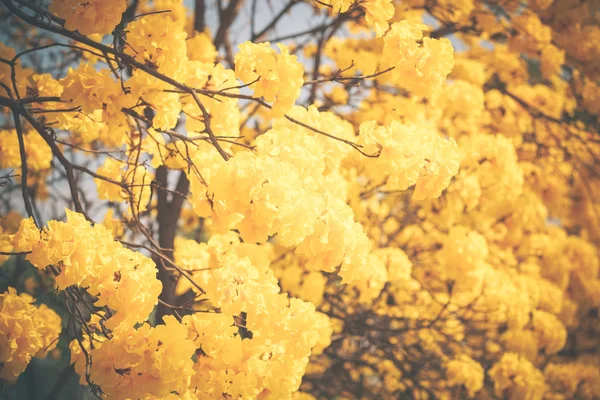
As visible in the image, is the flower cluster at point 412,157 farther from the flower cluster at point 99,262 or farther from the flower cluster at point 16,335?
the flower cluster at point 16,335

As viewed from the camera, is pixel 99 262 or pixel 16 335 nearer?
pixel 99 262

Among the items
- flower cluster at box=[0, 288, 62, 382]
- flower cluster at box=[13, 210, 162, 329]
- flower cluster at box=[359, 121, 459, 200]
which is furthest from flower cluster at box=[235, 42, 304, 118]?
flower cluster at box=[0, 288, 62, 382]

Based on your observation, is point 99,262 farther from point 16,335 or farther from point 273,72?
point 273,72

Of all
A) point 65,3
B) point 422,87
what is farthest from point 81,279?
point 422,87

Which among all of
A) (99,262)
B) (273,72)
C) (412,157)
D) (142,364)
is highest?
(273,72)

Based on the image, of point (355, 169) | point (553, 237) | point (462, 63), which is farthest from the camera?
point (553, 237)

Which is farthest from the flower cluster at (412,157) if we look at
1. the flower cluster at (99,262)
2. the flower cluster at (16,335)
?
the flower cluster at (16,335)

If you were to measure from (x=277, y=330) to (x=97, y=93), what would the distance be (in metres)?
1.19

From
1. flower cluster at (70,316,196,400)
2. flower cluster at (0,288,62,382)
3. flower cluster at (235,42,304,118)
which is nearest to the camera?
flower cluster at (70,316,196,400)

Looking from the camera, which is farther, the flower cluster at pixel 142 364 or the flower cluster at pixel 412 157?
the flower cluster at pixel 412 157

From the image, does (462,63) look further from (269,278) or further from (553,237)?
(269,278)

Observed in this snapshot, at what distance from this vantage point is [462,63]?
192 inches

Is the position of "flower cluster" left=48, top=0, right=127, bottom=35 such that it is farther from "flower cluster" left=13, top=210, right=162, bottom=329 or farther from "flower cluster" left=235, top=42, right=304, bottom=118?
"flower cluster" left=13, top=210, right=162, bottom=329

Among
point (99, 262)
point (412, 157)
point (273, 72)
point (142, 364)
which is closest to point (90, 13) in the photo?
point (273, 72)
